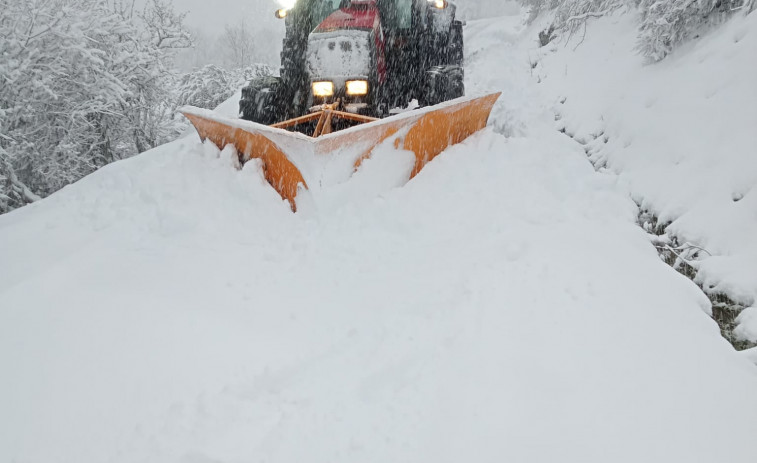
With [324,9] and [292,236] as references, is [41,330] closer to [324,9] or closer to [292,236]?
[292,236]

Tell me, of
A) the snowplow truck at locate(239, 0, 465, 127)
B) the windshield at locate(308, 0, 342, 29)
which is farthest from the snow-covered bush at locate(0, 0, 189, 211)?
the windshield at locate(308, 0, 342, 29)

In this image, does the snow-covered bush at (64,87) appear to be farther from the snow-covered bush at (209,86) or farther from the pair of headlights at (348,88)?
the snow-covered bush at (209,86)

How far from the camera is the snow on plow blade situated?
12.9 ft

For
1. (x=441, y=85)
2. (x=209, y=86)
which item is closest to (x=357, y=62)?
(x=441, y=85)

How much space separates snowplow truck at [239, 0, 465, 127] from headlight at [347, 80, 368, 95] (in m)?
0.01

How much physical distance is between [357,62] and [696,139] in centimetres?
330

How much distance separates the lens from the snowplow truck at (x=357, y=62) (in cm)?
542

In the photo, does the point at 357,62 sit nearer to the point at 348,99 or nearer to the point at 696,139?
the point at 348,99

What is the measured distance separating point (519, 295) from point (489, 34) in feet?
66.3

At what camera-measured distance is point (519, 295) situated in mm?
2982

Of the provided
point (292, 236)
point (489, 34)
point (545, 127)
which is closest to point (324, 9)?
point (545, 127)

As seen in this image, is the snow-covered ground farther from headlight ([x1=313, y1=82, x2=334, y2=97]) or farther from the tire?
the tire

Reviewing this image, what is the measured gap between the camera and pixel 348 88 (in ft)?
17.7

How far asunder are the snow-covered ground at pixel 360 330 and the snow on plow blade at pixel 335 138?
18cm
